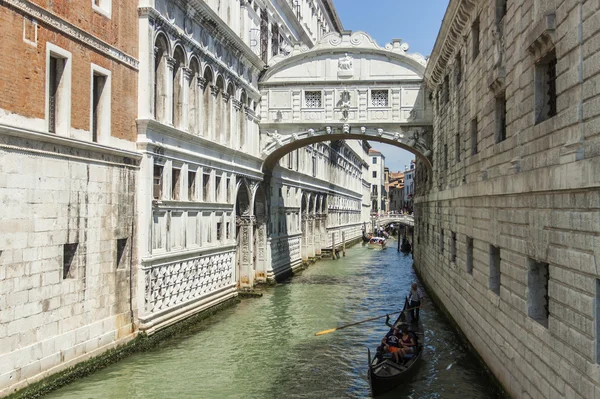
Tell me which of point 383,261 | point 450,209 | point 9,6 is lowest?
point 383,261

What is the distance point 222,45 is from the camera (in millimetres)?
17781

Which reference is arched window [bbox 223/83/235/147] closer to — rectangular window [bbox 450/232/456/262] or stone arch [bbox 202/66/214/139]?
stone arch [bbox 202/66/214/139]

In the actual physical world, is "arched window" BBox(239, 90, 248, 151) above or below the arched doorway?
above

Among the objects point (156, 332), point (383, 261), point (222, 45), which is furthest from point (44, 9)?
point (383, 261)

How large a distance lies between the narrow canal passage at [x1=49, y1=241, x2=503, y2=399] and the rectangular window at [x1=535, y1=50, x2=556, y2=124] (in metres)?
4.47

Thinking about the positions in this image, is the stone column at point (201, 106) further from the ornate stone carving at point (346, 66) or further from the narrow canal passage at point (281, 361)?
the ornate stone carving at point (346, 66)

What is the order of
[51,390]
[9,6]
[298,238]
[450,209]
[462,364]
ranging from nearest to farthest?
[9,6], [51,390], [462,364], [450,209], [298,238]

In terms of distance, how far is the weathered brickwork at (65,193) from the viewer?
29.1 feet

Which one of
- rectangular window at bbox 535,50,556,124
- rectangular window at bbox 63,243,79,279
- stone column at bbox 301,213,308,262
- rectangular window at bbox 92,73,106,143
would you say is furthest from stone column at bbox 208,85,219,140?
stone column at bbox 301,213,308,262

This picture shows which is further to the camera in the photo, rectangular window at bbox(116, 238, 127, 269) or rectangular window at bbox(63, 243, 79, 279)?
rectangular window at bbox(116, 238, 127, 269)

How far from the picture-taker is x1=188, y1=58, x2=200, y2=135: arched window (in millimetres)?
15633

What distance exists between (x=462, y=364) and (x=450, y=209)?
16.1ft

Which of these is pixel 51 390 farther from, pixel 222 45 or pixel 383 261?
pixel 383 261

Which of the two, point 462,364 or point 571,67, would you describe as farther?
point 462,364
